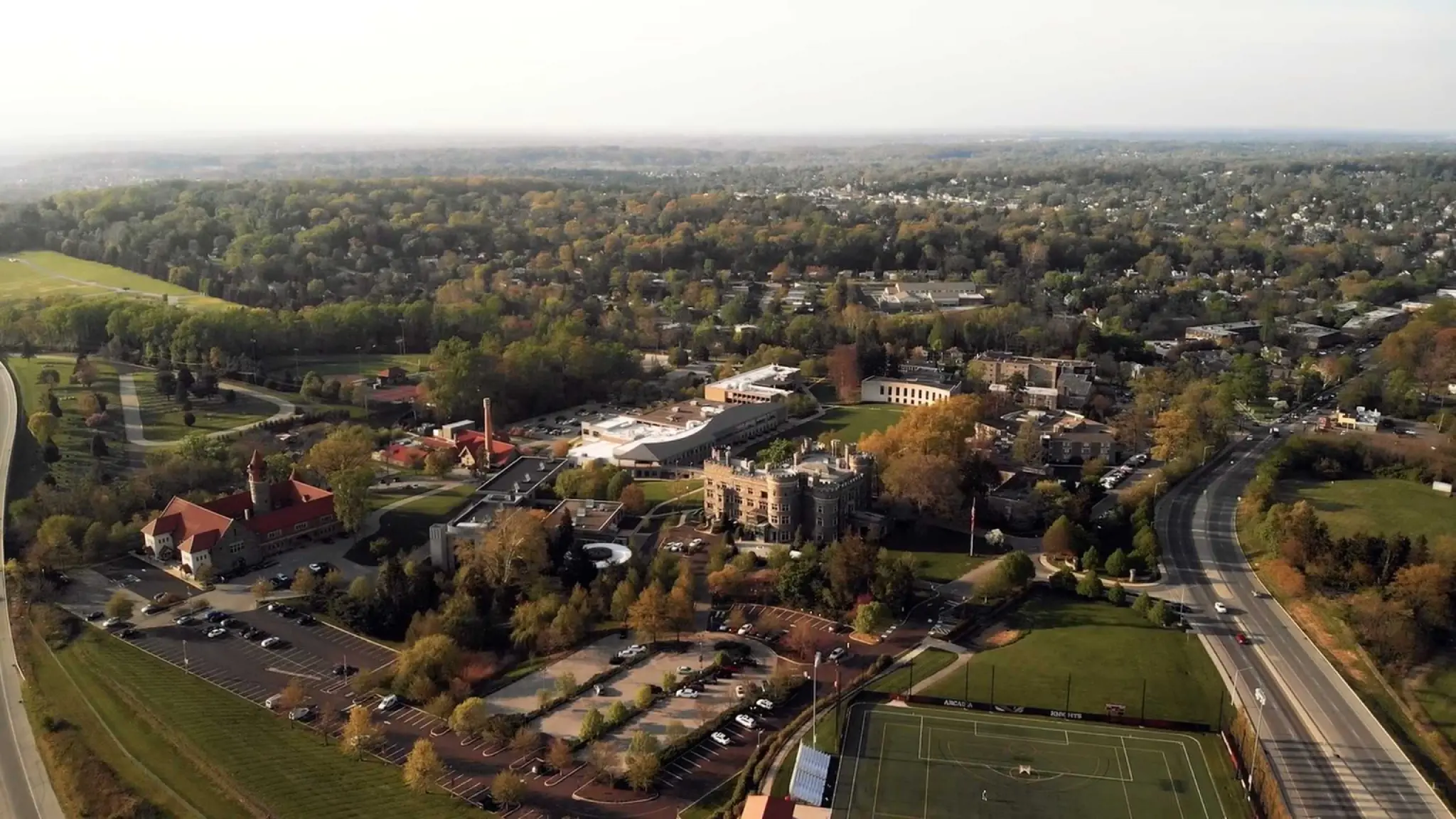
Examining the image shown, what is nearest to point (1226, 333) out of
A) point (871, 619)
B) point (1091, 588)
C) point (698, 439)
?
point (698, 439)

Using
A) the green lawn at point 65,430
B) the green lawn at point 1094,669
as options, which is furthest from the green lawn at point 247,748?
the green lawn at point 65,430

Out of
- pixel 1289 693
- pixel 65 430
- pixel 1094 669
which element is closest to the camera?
pixel 1289 693

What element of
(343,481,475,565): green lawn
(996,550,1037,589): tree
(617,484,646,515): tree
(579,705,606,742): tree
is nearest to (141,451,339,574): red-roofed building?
(343,481,475,565): green lawn

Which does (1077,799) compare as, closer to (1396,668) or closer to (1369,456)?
(1396,668)

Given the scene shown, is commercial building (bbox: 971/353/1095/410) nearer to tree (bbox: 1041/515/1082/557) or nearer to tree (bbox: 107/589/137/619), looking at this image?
tree (bbox: 1041/515/1082/557)

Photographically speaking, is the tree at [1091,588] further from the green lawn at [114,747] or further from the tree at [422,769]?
the green lawn at [114,747]

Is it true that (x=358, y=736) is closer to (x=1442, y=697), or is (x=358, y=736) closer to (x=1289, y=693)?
(x=1289, y=693)
